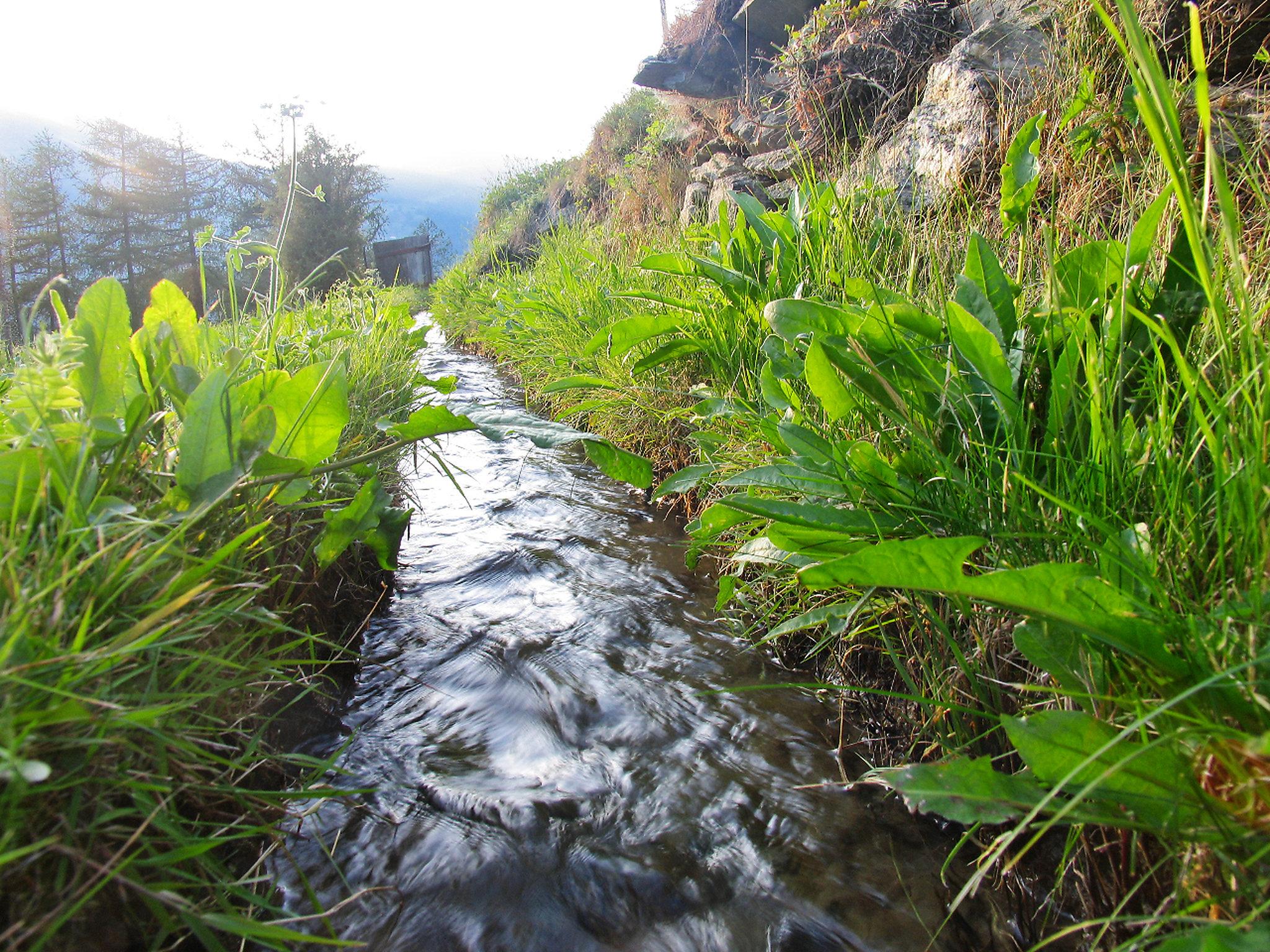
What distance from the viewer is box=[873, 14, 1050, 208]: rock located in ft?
9.53

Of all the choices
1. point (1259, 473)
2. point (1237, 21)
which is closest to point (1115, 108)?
point (1237, 21)

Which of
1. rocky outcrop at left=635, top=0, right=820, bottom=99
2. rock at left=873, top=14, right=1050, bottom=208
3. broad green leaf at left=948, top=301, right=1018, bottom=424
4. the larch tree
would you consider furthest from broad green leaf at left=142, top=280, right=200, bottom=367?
the larch tree

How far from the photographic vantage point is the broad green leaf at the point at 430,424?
3.94 feet

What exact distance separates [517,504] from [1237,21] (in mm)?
3144

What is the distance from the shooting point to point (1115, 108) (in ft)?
6.90

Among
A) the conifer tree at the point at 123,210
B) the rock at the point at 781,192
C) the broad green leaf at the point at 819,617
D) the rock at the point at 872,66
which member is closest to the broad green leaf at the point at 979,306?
the broad green leaf at the point at 819,617

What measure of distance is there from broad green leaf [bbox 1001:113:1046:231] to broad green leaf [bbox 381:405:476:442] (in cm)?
124

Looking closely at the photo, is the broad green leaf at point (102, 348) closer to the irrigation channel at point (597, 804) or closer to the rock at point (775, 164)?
the irrigation channel at point (597, 804)

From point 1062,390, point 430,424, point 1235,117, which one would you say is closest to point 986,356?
point 1062,390

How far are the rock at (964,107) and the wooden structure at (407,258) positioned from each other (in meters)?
17.3

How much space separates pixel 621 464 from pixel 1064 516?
2.73 feet

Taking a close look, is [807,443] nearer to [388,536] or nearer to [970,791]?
[970,791]

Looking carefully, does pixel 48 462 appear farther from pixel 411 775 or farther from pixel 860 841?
pixel 860 841

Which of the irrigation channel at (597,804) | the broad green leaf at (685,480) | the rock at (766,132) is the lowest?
the irrigation channel at (597,804)
